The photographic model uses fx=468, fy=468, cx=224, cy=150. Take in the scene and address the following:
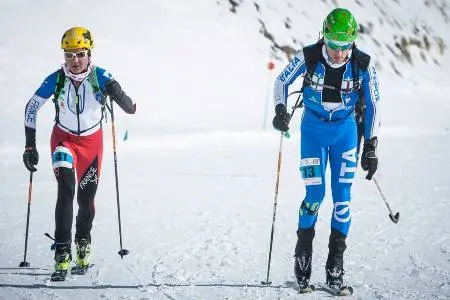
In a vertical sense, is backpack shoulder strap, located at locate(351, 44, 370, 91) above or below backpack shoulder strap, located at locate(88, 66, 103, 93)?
above

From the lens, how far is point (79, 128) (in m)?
5.35

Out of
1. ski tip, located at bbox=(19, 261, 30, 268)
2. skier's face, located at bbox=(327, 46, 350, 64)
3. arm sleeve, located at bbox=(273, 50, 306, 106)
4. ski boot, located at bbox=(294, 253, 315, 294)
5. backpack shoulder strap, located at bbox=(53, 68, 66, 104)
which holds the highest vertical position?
skier's face, located at bbox=(327, 46, 350, 64)

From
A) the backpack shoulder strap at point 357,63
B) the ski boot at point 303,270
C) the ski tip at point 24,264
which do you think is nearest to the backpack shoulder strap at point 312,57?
the backpack shoulder strap at point 357,63

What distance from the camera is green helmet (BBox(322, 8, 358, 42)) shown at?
458cm

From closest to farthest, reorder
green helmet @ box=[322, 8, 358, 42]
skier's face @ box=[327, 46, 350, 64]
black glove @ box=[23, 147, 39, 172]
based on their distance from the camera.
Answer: green helmet @ box=[322, 8, 358, 42] → skier's face @ box=[327, 46, 350, 64] → black glove @ box=[23, 147, 39, 172]

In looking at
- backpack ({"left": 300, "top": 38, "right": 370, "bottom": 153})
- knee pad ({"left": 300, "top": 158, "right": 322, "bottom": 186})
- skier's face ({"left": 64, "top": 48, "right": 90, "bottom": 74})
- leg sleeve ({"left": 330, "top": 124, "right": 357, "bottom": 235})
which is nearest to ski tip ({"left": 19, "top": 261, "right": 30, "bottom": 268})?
skier's face ({"left": 64, "top": 48, "right": 90, "bottom": 74})

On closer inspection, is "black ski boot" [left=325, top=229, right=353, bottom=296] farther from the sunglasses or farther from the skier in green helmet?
the sunglasses

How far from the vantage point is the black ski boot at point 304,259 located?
16.5 ft

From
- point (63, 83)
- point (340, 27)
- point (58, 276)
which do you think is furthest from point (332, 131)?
point (58, 276)

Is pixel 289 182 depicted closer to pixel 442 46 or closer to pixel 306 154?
pixel 306 154

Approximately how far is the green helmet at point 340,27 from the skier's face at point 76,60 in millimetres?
2630

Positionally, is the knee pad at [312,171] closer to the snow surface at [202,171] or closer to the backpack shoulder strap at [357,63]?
the backpack shoulder strap at [357,63]

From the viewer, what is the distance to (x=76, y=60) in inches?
203

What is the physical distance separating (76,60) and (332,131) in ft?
9.50
